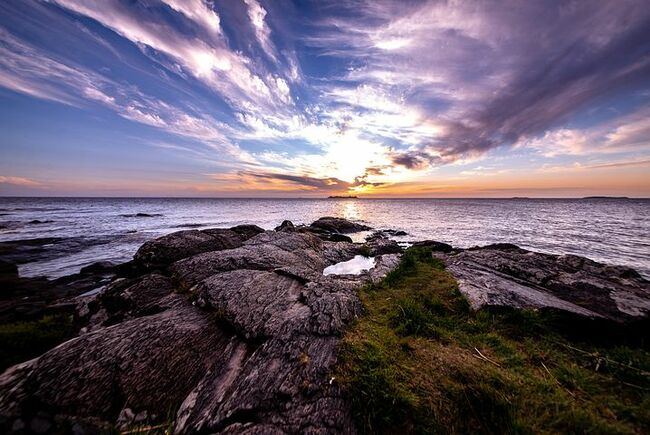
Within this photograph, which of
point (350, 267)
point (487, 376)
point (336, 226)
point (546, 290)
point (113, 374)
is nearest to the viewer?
point (487, 376)

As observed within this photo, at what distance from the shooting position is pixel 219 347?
6.13m

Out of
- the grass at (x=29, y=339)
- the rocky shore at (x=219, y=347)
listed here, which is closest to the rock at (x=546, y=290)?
the rocky shore at (x=219, y=347)

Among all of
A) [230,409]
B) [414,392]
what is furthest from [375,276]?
[230,409]

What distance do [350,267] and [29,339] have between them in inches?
534

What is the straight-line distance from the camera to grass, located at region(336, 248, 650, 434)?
368 centimetres

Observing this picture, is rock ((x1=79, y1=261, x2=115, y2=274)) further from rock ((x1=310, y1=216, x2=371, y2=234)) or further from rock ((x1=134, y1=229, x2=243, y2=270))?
rock ((x1=310, y1=216, x2=371, y2=234))

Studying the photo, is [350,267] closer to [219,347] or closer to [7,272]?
[219,347]

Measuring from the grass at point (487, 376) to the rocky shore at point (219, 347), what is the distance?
517 mm

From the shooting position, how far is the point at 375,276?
11367 millimetres

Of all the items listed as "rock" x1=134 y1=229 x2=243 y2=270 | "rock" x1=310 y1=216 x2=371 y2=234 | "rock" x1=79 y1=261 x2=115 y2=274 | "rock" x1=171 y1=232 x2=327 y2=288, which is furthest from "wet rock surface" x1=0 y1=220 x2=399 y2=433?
"rock" x1=310 y1=216 x2=371 y2=234

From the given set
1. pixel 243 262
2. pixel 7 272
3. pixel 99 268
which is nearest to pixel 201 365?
pixel 243 262

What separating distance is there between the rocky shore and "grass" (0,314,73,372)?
0.51m

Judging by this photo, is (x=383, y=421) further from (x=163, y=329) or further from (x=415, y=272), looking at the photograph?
(x=415, y=272)

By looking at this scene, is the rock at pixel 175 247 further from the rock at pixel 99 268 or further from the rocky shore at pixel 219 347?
the rock at pixel 99 268
